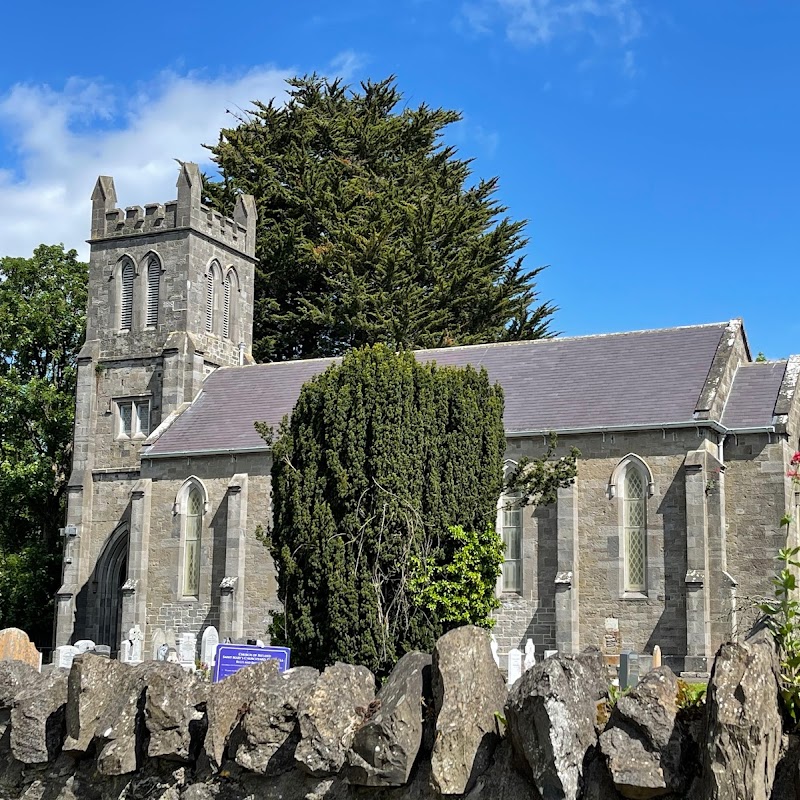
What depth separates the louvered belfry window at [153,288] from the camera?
1404 inches

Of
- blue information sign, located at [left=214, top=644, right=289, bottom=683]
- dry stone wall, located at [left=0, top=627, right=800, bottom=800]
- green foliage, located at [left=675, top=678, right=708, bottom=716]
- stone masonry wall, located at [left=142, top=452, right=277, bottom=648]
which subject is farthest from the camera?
stone masonry wall, located at [left=142, top=452, right=277, bottom=648]

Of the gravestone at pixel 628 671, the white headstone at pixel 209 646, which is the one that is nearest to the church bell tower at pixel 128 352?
the white headstone at pixel 209 646

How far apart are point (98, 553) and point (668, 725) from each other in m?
30.8

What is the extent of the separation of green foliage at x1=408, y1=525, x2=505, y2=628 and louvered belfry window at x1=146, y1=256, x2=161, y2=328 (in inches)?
781

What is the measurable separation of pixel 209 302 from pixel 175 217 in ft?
9.37

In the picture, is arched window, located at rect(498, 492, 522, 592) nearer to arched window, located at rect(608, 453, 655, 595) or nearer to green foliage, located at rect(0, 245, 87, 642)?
arched window, located at rect(608, 453, 655, 595)

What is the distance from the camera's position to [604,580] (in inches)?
1055

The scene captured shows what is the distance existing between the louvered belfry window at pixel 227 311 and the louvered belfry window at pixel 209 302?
61cm

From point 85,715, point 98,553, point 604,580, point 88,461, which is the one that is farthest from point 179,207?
point 85,715

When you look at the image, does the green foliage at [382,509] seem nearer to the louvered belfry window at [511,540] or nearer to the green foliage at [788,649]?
the louvered belfry window at [511,540]

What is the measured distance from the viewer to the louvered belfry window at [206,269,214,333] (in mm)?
36156

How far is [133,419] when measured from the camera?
35.3 m

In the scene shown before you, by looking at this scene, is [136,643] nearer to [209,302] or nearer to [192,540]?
[192,540]

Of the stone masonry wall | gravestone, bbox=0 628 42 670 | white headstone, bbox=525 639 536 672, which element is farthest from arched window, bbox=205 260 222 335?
gravestone, bbox=0 628 42 670
